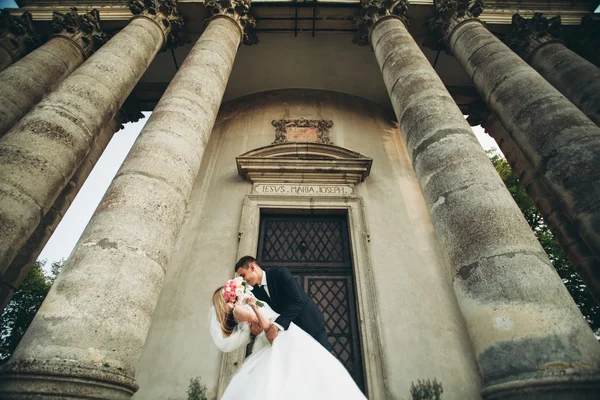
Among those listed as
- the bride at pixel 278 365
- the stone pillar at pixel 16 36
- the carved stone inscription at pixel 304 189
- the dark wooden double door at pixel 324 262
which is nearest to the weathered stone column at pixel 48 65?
the stone pillar at pixel 16 36

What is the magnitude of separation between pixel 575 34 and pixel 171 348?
13856 mm

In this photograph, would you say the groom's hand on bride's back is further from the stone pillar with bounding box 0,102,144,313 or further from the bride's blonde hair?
the stone pillar with bounding box 0,102,144,313

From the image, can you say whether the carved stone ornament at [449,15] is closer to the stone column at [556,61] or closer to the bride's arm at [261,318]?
the stone column at [556,61]

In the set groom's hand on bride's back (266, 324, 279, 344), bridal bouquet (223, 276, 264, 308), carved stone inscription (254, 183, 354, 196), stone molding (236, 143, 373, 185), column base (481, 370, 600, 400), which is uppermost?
stone molding (236, 143, 373, 185)

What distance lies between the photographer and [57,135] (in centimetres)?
499

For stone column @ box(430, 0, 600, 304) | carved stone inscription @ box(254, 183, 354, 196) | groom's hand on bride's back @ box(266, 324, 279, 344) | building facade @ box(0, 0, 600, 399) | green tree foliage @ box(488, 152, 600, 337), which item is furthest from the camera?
green tree foliage @ box(488, 152, 600, 337)

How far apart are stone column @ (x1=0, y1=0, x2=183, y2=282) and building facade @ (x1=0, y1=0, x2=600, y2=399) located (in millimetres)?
34

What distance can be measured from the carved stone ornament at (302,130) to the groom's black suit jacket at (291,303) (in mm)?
7483

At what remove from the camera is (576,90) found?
7.34m

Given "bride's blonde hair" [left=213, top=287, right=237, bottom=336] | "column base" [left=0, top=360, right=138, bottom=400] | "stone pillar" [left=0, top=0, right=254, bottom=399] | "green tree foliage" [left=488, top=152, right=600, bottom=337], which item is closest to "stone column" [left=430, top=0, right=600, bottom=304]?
"bride's blonde hair" [left=213, top=287, right=237, bottom=336]

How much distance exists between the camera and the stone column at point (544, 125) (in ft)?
15.0

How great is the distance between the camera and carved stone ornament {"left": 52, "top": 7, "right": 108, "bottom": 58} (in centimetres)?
873

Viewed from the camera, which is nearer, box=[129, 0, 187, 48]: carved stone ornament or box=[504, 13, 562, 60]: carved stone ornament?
box=[129, 0, 187, 48]: carved stone ornament

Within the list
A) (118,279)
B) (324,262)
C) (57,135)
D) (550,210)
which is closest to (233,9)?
(57,135)
